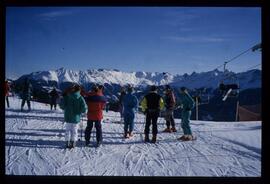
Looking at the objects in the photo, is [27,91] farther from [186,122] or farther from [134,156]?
[186,122]

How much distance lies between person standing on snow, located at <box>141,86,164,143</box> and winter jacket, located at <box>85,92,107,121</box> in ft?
2.64

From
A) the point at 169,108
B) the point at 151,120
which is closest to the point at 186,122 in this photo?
the point at 151,120

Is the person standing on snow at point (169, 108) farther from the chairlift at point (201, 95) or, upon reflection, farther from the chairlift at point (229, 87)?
the chairlift at point (229, 87)

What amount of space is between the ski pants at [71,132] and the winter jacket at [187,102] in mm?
2096

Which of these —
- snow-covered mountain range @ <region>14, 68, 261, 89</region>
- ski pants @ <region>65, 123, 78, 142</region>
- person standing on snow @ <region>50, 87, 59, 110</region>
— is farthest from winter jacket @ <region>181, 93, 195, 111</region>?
person standing on snow @ <region>50, 87, 59, 110</region>

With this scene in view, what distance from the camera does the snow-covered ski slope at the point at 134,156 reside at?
21.5 ft

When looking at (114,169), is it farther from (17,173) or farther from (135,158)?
(17,173)

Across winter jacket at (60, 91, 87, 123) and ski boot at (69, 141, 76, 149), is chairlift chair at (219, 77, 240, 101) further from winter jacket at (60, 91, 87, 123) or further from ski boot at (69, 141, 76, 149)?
ski boot at (69, 141, 76, 149)

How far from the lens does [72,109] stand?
706 cm

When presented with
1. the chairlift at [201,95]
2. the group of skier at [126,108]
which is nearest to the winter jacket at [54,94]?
the group of skier at [126,108]

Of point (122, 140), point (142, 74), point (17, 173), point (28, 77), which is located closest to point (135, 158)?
point (122, 140)

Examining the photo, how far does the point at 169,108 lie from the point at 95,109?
→ 1.79 meters

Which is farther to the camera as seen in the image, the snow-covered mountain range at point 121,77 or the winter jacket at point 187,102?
the winter jacket at point 187,102

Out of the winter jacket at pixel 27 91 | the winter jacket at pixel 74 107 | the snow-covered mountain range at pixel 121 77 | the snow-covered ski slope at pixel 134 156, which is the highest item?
the snow-covered mountain range at pixel 121 77
